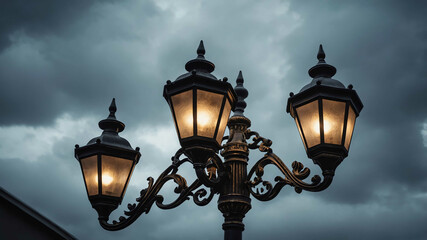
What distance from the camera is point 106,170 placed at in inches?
193

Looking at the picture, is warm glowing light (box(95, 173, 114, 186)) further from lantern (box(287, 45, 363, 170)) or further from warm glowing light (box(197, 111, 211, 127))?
lantern (box(287, 45, 363, 170))

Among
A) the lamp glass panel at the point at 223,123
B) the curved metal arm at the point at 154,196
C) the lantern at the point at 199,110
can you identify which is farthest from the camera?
the curved metal arm at the point at 154,196

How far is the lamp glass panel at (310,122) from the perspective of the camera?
4.01 meters

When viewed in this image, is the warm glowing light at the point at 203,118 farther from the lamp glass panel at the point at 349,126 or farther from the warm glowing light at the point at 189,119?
the lamp glass panel at the point at 349,126

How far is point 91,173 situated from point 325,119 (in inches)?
105

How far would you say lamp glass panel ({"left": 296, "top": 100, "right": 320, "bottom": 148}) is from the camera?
401 cm

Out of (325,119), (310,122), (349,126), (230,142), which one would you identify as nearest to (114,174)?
(230,142)

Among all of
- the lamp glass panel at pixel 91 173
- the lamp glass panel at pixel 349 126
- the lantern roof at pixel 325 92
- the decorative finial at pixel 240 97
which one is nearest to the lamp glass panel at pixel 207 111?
the lantern roof at pixel 325 92

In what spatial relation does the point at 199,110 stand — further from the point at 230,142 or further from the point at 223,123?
the point at 230,142

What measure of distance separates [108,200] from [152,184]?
55 centimetres

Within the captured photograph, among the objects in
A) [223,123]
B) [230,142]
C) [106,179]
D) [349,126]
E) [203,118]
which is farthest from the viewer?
[106,179]

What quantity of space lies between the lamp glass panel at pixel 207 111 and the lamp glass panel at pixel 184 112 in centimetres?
Result: 7

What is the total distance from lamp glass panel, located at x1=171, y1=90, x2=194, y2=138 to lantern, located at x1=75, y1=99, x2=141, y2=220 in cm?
135

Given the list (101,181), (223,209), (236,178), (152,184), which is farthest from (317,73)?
(101,181)
